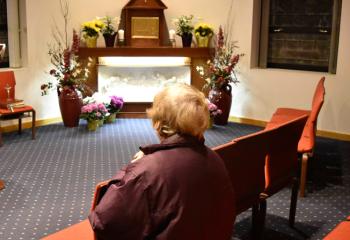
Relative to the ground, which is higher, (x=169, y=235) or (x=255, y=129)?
(x=169, y=235)

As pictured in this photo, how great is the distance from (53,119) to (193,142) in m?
5.64

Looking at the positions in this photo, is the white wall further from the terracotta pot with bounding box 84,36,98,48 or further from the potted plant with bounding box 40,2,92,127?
the terracotta pot with bounding box 84,36,98,48

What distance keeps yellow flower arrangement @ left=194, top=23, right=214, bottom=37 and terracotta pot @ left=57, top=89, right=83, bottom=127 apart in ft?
6.67

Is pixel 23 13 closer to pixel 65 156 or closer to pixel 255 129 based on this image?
pixel 65 156

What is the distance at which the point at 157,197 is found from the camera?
1.61 m

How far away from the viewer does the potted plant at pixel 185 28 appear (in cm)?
722

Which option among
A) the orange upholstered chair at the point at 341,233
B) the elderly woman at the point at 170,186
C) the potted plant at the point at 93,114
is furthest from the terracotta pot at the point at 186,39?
the elderly woman at the point at 170,186

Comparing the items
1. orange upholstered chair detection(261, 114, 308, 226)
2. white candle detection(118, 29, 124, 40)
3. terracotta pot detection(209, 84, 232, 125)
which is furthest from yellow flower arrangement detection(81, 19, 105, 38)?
orange upholstered chair detection(261, 114, 308, 226)

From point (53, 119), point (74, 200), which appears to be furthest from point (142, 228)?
point (53, 119)

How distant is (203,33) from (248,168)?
4.64 m

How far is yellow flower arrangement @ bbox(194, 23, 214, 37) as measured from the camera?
23.5ft

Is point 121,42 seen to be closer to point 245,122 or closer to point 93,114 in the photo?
point 93,114

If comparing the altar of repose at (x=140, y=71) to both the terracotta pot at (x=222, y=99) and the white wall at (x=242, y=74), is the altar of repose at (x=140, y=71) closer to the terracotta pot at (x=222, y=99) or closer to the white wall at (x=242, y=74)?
the white wall at (x=242, y=74)

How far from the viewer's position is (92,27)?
6941mm
